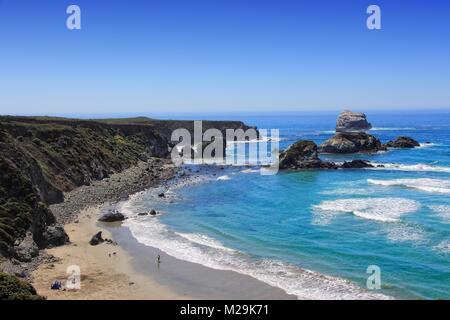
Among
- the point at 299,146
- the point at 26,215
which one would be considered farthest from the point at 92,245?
the point at 299,146

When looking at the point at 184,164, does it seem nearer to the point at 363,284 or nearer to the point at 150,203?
the point at 150,203

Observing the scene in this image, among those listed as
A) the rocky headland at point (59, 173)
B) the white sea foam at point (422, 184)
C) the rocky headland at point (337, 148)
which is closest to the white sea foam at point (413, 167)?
the rocky headland at point (337, 148)

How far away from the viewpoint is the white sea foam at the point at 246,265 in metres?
26.2

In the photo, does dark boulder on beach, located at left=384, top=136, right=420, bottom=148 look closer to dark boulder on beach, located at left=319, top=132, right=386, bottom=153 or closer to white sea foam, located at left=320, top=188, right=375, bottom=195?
dark boulder on beach, located at left=319, top=132, right=386, bottom=153

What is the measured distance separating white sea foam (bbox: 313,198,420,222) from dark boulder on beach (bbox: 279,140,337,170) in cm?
2904

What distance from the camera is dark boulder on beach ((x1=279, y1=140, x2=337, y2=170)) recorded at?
80.5 m

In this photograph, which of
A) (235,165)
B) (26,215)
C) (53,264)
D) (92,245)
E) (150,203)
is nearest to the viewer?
(53,264)

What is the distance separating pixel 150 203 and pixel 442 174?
43.8 meters

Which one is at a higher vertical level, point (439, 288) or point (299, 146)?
point (299, 146)

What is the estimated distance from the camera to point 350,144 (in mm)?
100875

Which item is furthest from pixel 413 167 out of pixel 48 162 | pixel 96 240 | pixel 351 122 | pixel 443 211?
pixel 351 122
